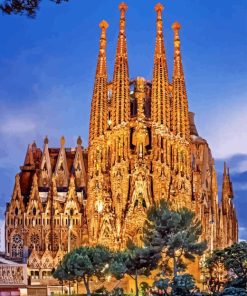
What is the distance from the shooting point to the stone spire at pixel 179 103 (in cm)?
8275

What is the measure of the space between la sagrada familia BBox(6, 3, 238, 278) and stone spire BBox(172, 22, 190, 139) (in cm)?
11

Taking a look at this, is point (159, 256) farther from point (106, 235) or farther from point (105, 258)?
point (106, 235)

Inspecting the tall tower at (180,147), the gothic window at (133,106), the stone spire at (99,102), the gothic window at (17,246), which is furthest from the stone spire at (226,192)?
the gothic window at (17,246)

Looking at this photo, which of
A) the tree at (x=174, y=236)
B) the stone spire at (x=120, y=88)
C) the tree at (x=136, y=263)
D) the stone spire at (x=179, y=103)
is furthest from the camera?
the stone spire at (x=179, y=103)

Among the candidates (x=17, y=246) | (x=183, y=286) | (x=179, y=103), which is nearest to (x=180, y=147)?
(x=179, y=103)

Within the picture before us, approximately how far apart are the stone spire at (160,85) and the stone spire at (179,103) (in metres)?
0.88

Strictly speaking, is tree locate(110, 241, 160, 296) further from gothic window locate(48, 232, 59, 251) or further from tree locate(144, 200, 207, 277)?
gothic window locate(48, 232, 59, 251)

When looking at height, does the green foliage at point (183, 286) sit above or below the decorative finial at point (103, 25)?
below

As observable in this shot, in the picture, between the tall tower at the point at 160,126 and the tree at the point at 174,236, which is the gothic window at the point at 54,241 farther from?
the tree at the point at 174,236

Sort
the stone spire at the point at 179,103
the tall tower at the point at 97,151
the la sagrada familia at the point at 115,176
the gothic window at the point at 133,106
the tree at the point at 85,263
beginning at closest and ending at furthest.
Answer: the tree at the point at 85,263 → the la sagrada familia at the point at 115,176 → the tall tower at the point at 97,151 → the stone spire at the point at 179,103 → the gothic window at the point at 133,106

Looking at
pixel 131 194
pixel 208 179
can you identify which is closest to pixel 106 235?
pixel 131 194

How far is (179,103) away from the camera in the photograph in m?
83.9

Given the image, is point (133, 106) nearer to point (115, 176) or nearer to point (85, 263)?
point (115, 176)

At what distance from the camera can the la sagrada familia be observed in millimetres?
79438
